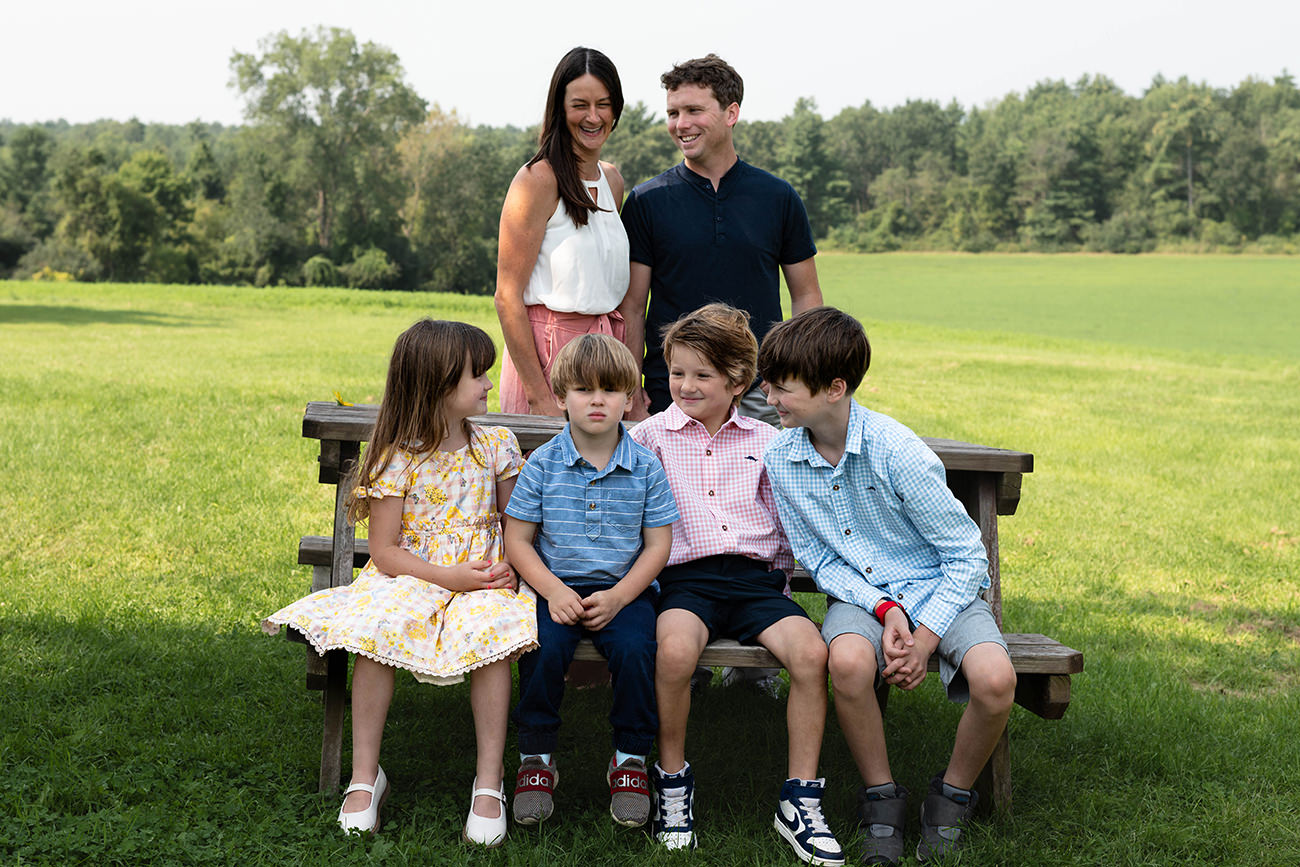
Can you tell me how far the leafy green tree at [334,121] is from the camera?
58594 mm

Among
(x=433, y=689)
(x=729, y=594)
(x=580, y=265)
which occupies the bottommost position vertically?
(x=433, y=689)

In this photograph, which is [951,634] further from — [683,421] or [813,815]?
[683,421]

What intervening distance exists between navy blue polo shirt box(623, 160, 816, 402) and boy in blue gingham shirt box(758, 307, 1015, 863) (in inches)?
28.6

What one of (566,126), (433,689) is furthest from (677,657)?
(566,126)

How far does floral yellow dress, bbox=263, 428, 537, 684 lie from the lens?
314 cm

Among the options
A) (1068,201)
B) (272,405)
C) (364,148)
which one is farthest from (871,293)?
(272,405)

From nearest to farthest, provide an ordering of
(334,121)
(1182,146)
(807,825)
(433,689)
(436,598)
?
(807,825) → (436,598) → (433,689) → (334,121) → (1182,146)

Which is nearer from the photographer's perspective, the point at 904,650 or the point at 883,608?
the point at 904,650

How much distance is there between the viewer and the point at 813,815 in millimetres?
3113

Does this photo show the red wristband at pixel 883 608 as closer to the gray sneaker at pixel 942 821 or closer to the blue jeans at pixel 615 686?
the gray sneaker at pixel 942 821

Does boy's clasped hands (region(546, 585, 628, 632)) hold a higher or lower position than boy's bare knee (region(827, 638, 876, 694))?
higher

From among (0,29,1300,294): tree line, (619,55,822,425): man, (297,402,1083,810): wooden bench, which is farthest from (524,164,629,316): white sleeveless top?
(0,29,1300,294): tree line

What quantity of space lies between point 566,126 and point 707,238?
25.4 inches

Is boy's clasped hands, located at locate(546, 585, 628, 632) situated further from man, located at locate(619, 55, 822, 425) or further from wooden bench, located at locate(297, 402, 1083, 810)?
man, located at locate(619, 55, 822, 425)
